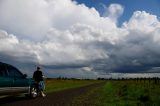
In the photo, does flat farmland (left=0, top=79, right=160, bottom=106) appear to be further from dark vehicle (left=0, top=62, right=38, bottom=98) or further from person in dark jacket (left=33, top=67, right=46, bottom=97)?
person in dark jacket (left=33, top=67, right=46, bottom=97)

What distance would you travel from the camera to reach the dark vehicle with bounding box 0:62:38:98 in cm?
1611

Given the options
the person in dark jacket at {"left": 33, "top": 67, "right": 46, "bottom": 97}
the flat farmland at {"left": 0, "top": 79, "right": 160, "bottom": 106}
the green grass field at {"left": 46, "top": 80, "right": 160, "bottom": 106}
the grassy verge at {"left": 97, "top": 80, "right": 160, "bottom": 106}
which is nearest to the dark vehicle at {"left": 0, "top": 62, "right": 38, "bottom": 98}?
the flat farmland at {"left": 0, "top": 79, "right": 160, "bottom": 106}

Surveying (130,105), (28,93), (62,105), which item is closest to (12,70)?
(28,93)

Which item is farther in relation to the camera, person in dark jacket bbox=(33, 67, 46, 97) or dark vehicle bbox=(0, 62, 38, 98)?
person in dark jacket bbox=(33, 67, 46, 97)

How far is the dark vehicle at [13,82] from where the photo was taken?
16.1 metres

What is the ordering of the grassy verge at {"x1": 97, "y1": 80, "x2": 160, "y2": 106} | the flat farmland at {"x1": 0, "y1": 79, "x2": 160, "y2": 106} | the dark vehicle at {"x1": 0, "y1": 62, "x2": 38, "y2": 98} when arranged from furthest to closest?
the grassy verge at {"x1": 97, "y1": 80, "x2": 160, "y2": 106}, the flat farmland at {"x1": 0, "y1": 79, "x2": 160, "y2": 106}, the dark vehicle at {"x1": 0, "y1": 62, "x2": 38, "y2": 98}

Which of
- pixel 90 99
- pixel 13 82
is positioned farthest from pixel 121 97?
pixel 13 82

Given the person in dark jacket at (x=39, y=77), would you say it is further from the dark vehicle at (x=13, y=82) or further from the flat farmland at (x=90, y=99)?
the dark vehicle at (x=13, y=82)

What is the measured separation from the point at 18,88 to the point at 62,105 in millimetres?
3640

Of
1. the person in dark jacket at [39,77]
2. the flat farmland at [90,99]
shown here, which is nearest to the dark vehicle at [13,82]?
the flat farmland at [90,99]

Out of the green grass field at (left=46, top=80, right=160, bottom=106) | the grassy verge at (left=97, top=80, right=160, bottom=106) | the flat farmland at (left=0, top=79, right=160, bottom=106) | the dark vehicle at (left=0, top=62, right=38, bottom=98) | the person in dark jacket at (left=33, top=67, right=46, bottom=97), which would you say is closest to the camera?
the dark vehicle at (left=0, top=62, right=38, bottom=98)

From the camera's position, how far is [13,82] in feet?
56.0

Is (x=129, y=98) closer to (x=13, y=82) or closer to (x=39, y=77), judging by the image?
(x=39, y=77)

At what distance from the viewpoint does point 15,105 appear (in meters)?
14.8
